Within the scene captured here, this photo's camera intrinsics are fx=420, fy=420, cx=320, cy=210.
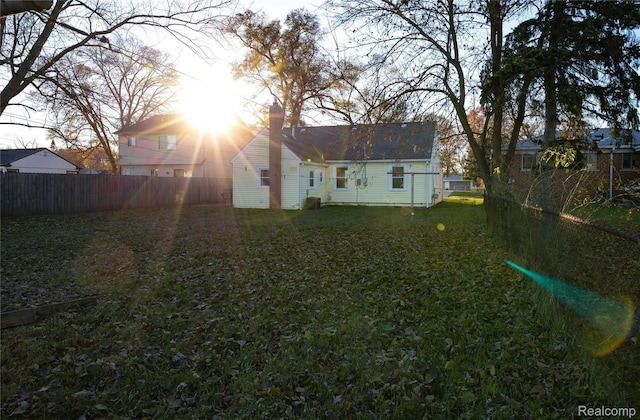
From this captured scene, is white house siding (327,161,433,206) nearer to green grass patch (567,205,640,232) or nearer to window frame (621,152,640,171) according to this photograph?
window frame (621,152,640,171)

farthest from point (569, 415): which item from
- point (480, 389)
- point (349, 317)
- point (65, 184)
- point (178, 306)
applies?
point (65, 184)

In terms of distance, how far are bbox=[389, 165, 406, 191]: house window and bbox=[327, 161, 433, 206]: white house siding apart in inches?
4.4

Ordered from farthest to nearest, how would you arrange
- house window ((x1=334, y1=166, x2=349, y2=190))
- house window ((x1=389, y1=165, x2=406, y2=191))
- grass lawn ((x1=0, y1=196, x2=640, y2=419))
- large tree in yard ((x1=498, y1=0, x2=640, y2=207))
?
house window ((x1=334, y1=166, x2=349, y2=190)) → house window ((x1=389, y1=165, x2=406, y2=191)) → large tree in yard ((x1=498, y1=0, x2=640, y2=207)) → grass lawn ((x1=0, y1=196, x2=640, y2=419))

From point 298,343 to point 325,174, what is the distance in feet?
69.5

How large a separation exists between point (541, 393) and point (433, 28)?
11.2m

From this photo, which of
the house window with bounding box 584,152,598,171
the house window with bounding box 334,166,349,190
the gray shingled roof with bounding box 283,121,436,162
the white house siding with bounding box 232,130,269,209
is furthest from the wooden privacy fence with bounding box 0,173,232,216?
the house window with bounding box 584,152,598,171

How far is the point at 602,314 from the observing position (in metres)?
3.41

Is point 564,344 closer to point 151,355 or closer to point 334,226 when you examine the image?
point 151,355

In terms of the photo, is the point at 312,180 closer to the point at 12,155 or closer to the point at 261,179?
the point at 261,179

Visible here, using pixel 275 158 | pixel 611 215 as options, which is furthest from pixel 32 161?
pixel 611 215

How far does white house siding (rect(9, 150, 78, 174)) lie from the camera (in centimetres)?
3316

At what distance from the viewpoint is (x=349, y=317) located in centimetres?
530

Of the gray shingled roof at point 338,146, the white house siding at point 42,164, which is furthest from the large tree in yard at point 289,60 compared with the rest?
the white house siding at point 42,164

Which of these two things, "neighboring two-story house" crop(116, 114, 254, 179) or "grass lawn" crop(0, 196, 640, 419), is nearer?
"grass lawn" crop(0, 196, 640, 419)
